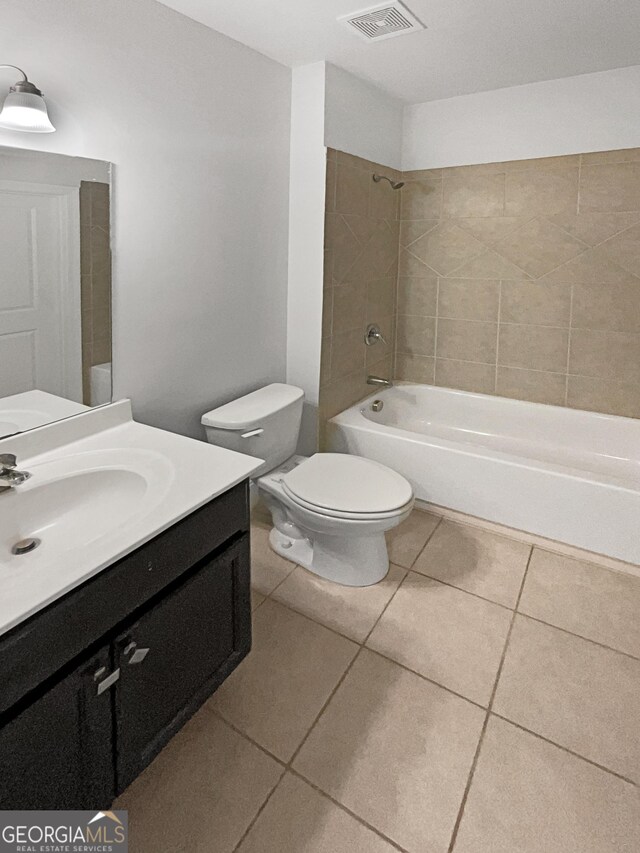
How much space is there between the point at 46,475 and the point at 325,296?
1622 millimetres

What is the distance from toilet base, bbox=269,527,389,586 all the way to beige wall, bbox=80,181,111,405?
110 cm

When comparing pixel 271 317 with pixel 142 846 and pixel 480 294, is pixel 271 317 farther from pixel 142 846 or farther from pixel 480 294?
pixel 142 846

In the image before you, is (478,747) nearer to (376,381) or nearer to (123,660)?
(123,660)

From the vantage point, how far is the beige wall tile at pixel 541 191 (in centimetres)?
278

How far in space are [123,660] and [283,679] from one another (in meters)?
0.75

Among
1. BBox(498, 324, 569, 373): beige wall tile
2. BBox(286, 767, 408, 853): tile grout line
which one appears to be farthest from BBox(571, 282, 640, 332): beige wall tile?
BBox(286, 767, 408, 853): tile grout line

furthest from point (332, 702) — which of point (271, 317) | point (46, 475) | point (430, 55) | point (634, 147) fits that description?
point (634, 147)

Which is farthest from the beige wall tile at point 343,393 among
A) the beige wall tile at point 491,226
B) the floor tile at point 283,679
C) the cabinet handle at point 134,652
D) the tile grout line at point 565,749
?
the cabinet handle at point 134,652

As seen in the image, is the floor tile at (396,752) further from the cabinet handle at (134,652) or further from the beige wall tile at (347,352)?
the beige wall tile at (347,352)

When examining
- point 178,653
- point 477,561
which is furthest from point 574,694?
point 178,653

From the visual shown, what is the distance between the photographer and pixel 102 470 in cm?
151

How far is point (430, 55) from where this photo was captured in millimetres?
2340

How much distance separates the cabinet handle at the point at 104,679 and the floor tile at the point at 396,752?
642 millimetres

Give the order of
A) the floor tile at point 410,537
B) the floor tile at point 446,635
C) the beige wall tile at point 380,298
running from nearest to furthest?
the floor tile at point 446,635
the floor tile at point 410,537
the beige wall tile at point 380,298
